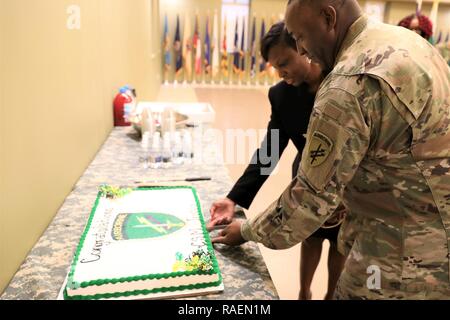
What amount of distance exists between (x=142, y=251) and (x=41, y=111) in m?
0.55

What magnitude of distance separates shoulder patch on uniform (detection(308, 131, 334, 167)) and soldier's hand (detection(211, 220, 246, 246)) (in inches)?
12.3

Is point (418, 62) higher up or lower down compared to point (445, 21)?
lower down

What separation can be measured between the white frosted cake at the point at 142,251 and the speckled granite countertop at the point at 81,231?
0.17 feet

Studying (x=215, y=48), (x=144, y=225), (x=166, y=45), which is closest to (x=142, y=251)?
(x=144, y=225)

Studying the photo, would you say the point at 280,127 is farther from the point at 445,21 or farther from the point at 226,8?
the point at 445,21

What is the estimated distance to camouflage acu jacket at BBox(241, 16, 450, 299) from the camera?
0.81 m

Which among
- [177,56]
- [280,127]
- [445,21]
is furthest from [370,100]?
[445,21]

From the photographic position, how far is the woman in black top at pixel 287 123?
1.33m

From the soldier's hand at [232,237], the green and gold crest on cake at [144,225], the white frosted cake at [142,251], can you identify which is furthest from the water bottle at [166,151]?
the soldier's hand at [232,237]

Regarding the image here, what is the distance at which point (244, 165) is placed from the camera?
165 inches

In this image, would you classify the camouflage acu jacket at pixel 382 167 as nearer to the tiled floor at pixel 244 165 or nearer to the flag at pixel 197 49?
the tiled floor at pixel 244 165

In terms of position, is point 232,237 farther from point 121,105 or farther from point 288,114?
point 121,105

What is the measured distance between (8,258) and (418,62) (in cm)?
106

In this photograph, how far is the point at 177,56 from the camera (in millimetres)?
8781
